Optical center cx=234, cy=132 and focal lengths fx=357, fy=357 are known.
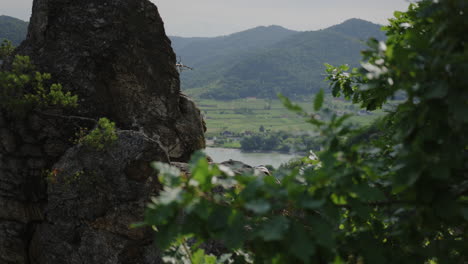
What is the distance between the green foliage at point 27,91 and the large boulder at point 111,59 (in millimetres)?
571

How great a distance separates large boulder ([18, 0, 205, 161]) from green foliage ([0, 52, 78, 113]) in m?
0.57

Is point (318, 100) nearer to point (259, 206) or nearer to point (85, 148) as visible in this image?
point (259, 206)

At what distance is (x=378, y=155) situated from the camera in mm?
3479

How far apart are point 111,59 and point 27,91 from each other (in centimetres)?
226

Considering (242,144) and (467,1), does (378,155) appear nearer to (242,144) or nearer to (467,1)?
(467,1)

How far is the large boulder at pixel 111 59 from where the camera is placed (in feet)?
30.3

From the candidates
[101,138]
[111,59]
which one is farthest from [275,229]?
[111,59]

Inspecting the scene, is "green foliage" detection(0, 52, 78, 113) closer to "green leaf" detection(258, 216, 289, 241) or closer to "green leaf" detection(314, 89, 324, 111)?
"green leaf" detection(314, 89, 324, 111)

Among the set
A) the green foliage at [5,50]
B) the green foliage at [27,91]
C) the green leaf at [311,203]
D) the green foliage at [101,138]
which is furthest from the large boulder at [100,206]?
the green leaf at [311,203]

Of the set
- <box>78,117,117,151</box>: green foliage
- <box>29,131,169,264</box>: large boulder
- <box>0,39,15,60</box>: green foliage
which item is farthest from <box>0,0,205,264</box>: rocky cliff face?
<box>0,39,15,60</box>: green foliage

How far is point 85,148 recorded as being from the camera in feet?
25.7

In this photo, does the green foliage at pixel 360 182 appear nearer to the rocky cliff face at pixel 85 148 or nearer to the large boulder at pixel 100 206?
the large boulder at pixel 100 206

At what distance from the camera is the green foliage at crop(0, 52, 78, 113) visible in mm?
7832

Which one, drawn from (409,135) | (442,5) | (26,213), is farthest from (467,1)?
(26,213)
